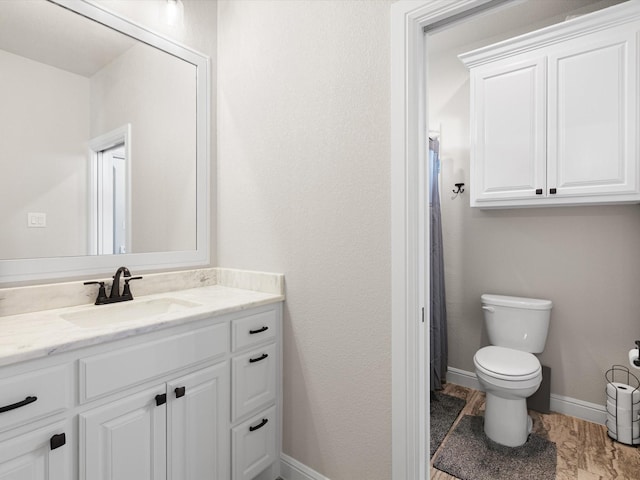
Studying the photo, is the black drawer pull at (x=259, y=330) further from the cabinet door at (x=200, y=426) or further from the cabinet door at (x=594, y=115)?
the cabinet door at (x=594, y=115)

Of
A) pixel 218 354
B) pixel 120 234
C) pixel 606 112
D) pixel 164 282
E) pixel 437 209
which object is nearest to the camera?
pixel 218 354

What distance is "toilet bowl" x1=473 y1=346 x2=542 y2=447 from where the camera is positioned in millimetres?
1926

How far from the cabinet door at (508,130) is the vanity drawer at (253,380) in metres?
1.80

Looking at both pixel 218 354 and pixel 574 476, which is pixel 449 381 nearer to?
pixel 574 476

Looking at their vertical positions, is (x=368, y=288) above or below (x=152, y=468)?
above

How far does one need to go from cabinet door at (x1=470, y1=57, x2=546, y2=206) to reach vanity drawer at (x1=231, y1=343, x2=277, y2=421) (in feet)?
5.92

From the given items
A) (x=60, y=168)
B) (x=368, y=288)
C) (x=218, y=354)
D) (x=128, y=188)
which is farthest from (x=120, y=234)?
(x=368, y=288)

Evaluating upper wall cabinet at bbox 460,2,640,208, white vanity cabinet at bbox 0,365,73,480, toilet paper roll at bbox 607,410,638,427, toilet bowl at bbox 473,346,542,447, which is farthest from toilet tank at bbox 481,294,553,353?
white vanity cabinet at bbox 0,365,73,480

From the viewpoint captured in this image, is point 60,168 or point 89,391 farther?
point 60,168

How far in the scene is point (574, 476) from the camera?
173cm

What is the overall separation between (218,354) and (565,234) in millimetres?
2292

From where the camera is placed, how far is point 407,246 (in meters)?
1.34

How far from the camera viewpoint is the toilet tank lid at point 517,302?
2.29m

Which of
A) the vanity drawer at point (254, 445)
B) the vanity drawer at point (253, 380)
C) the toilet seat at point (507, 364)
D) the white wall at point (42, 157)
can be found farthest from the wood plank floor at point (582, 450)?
the white wall at point (42, 157)
